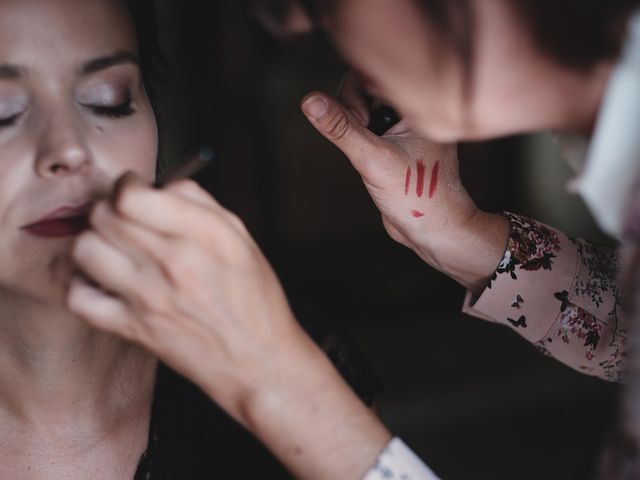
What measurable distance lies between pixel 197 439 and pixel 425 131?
66cm

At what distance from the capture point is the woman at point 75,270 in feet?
3.34

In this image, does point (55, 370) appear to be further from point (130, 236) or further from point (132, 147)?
point (130, 236)

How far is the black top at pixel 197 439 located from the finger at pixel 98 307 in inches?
18.5

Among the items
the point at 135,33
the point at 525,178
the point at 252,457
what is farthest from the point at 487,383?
the point at 135,33

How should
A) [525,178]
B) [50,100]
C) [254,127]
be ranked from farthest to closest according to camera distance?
[525,178] < [254,127] < [50,100]

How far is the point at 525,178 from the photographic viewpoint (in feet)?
11.7

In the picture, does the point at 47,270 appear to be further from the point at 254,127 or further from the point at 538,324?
the point at 254,127

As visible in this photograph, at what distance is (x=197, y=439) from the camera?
1250mm

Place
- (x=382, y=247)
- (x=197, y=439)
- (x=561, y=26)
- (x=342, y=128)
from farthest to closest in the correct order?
(x=382, y=247) → (x=197, y=439) → (x=342, y=128) → (x=561, y=26)

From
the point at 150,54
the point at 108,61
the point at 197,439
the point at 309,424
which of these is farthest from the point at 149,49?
the point at 309,424

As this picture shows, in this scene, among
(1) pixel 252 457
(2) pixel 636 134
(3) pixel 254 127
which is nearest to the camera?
(2) pixel 636 134

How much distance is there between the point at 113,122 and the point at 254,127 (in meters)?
2.24

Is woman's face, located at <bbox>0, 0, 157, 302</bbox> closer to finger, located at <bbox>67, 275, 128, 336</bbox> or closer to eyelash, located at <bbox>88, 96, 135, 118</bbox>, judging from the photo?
eyelash, located at <bbox>88, 96, 135, 118</bbox>

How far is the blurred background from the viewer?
2.92m
